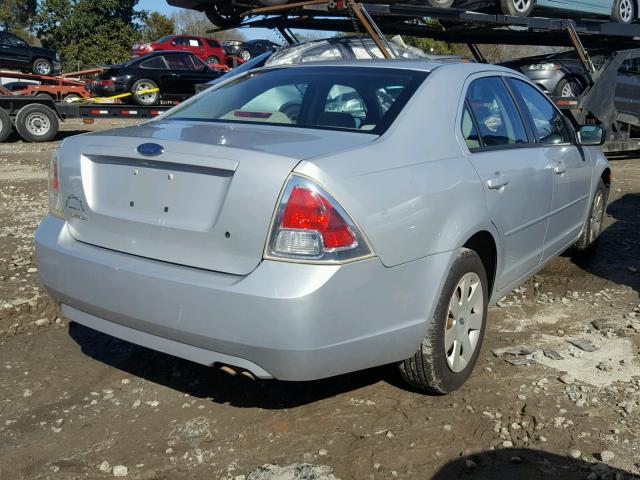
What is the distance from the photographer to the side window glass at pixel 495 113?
11.8 ft

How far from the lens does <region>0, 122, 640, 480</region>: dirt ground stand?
273 centimetres

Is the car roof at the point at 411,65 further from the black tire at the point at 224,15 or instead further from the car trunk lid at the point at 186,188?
the black tire at the point at 224,15

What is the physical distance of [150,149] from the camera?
280 cm

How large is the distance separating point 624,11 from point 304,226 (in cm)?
1265

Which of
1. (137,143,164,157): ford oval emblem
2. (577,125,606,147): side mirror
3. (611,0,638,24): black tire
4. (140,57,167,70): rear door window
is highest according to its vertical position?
(611,0,638,24): black tire

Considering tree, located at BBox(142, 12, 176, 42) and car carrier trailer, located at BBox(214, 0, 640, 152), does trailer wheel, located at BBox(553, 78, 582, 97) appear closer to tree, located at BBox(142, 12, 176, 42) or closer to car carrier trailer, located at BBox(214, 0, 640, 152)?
car carrier trailer, located at BBox(214, 0, 640, 152)

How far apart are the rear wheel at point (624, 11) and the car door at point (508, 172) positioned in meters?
9.95

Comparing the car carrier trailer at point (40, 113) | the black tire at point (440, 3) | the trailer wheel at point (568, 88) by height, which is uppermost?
the black tire at point (440, 3)

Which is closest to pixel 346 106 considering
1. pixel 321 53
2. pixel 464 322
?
pixel 464 322

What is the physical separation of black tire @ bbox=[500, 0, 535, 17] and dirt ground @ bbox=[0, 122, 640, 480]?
280 inches

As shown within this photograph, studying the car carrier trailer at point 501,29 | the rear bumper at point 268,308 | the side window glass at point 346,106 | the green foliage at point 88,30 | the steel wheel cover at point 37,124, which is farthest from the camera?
the green foliage at point 88,30

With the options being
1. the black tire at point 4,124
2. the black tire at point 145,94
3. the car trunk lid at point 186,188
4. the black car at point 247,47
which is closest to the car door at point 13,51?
the black car at point 247,47

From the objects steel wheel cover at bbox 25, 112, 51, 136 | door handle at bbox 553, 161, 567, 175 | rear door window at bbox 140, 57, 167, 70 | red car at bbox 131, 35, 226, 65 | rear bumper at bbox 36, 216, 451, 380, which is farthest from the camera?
red car at bbox 131, 35, 226, 65

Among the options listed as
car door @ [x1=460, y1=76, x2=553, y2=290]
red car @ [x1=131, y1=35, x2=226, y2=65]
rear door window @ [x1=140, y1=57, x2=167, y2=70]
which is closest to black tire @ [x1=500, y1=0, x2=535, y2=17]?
car door @ [x1=460, y1=76, x2=553, y2=290]
